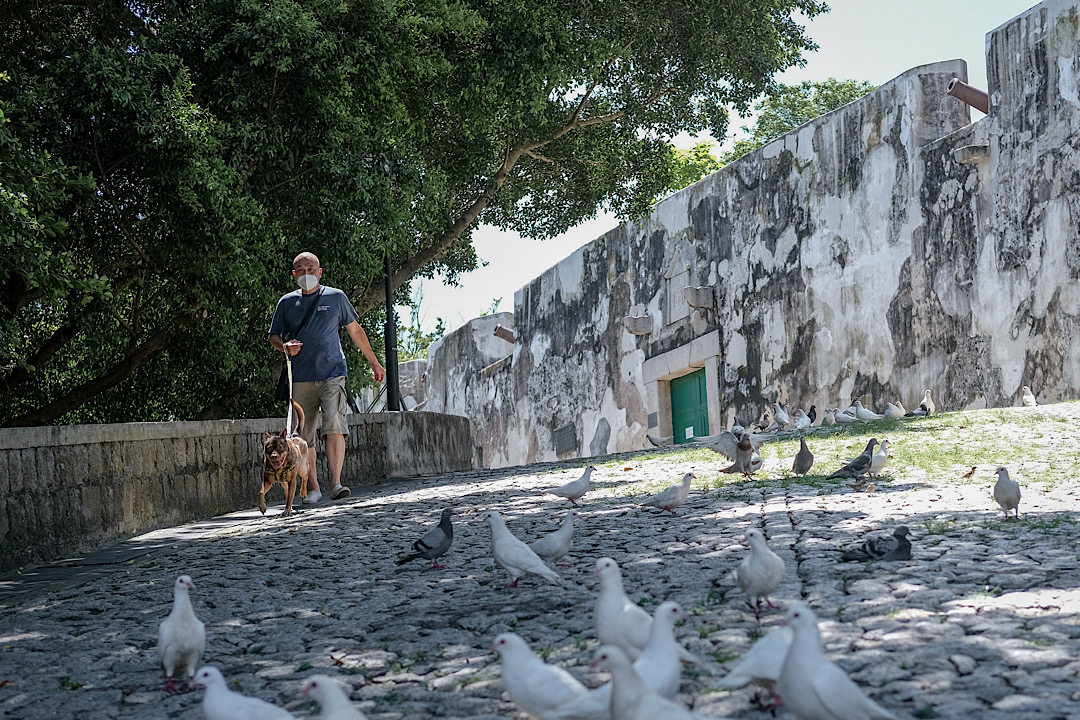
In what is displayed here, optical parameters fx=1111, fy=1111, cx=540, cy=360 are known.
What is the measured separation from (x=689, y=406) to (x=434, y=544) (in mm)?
14986

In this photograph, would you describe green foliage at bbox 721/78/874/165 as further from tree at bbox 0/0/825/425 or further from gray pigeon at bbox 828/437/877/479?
gray pigeon at bbox 828/437/877/479

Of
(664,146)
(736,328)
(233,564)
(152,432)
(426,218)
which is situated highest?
(664,146)

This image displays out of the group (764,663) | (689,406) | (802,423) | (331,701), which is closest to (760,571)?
(764,663)

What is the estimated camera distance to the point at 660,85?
1552 centimetres

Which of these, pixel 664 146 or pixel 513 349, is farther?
pixel 513 349

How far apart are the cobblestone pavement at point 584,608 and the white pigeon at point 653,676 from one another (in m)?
0.29

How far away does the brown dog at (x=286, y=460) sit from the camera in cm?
792

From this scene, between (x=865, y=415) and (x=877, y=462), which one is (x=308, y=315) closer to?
(x=877, y=462)

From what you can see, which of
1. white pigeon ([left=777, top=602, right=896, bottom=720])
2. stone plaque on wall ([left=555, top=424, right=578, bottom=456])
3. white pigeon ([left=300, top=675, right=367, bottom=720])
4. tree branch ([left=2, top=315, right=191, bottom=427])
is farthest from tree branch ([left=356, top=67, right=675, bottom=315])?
white pigeon ([left=777, top=602, right=896, bottom=720])

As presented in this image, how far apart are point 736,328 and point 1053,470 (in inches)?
437

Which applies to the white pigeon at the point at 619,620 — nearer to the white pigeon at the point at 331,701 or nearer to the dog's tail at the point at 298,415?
the white pigeon at the point at 331,701

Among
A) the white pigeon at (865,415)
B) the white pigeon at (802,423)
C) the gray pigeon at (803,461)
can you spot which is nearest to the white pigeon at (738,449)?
the gray pigeon at (803,461)

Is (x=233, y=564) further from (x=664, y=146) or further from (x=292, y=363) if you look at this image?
(x=664, y=146)

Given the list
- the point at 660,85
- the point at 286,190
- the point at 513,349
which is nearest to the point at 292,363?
the point at 286,190
